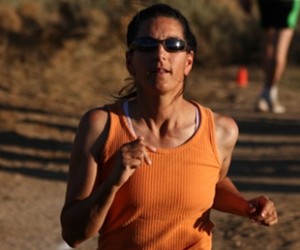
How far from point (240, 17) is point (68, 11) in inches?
125

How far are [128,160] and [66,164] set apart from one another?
539 centimetres

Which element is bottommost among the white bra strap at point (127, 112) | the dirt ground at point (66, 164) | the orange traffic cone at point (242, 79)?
the orange traffic cone at point (242, 79)

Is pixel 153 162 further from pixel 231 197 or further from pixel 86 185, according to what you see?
pixel 231 197

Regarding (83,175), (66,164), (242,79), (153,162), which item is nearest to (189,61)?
(153,162)

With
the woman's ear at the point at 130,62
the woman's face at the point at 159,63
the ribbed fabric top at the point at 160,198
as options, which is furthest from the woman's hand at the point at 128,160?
the woman's ear at the point at 130,62

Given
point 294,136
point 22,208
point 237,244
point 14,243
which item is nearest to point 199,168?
point 237,244

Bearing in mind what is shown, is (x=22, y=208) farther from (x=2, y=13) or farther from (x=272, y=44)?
(x=2, y=13)

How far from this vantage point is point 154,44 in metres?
3.52

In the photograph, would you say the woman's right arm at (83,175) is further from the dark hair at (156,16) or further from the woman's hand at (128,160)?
the dark hair at (156,16)

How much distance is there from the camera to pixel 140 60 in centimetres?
354

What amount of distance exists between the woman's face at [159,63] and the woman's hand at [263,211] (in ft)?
1.53

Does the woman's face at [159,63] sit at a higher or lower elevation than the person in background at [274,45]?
higher

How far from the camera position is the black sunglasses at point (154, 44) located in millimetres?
3518

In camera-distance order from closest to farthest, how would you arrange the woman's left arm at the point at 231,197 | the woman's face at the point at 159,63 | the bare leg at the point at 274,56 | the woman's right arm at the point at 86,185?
the woman's right arm at the point at 86,185 < the woman's face at the point at 159,63 < the woman's left arm at the point at 231,197 < the bare leg at the point at 274,56
